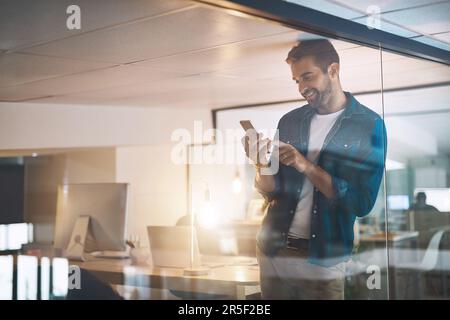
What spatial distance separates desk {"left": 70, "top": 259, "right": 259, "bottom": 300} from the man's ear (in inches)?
40.8

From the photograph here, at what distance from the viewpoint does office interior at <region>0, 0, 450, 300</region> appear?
2777mm

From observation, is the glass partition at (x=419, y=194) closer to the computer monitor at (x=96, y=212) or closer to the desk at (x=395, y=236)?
the desk at (x=395, y=236)

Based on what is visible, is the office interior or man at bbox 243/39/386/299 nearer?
the office interior

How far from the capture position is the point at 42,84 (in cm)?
296

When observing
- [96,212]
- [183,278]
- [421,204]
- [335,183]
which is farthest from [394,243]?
[96,212]

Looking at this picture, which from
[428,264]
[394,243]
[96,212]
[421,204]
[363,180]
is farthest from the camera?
[394,243]

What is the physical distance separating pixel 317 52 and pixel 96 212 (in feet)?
4.55

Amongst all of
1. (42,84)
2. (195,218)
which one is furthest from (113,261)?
(42,84)

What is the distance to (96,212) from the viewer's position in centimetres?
346

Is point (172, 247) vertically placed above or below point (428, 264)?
above

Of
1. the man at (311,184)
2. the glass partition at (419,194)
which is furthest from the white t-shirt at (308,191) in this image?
the glass partition at (419,194)

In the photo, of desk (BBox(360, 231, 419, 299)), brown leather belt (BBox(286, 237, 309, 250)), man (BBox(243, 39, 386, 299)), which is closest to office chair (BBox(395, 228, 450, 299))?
desk (BBox(360, 231, 419, 299))

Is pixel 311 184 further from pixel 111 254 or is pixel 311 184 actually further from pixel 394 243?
pixel 394 243

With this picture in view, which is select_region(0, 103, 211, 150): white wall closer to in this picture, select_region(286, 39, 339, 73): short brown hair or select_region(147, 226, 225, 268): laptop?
select_region(147, 226, 225, 268): laptop
